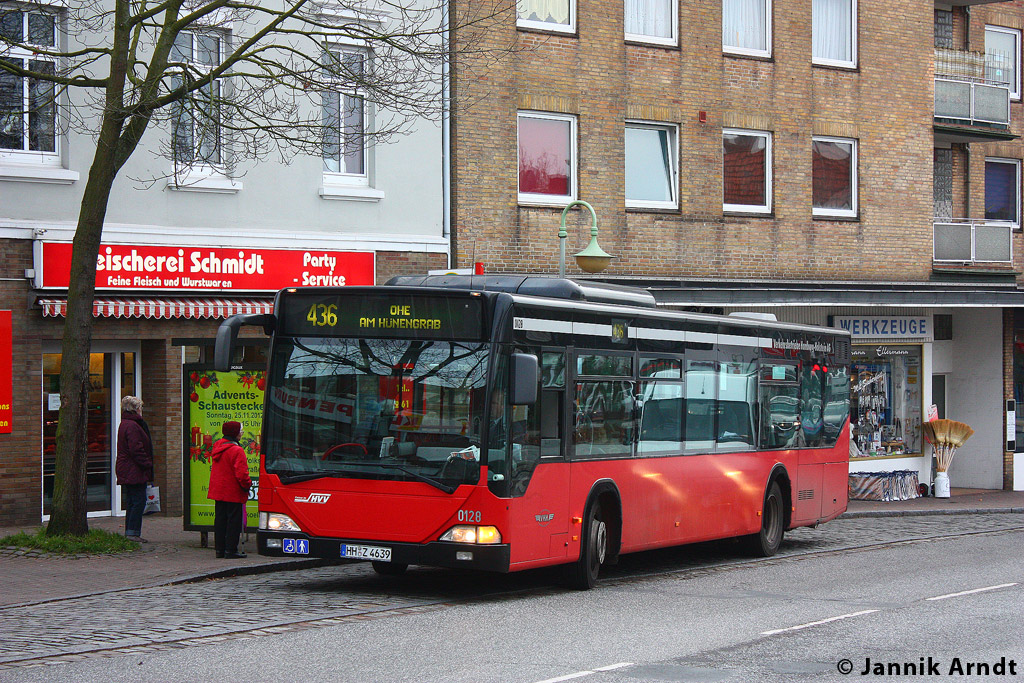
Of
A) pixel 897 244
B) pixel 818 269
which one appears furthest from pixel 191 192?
pixel 897 244

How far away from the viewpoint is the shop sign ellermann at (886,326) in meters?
26.5

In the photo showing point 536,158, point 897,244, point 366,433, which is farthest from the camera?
point 897,244

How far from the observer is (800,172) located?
989 inches

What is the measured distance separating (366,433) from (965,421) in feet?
68.7

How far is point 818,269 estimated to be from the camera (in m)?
25.4

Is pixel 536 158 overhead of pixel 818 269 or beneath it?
overhead

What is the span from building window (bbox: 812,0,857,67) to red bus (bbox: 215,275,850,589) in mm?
13830

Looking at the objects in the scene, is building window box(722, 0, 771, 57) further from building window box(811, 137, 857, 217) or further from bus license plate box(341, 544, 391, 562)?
bus license plate box(341, 544, 391, 562)

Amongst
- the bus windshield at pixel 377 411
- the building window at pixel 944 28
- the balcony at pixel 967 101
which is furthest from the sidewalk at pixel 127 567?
the building window at pixel 944 28

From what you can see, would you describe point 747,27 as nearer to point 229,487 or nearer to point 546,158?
point 546,158

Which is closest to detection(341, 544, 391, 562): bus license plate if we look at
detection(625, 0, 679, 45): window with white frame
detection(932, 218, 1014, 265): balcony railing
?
detection(625, 0, 679, 45): window with white frame

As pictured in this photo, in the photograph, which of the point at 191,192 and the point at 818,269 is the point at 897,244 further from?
the point at 191,192

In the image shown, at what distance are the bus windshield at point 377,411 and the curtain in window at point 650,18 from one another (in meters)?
13.4

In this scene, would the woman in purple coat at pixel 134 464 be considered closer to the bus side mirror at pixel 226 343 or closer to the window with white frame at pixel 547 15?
the bus side mirror at pixel 226 343
